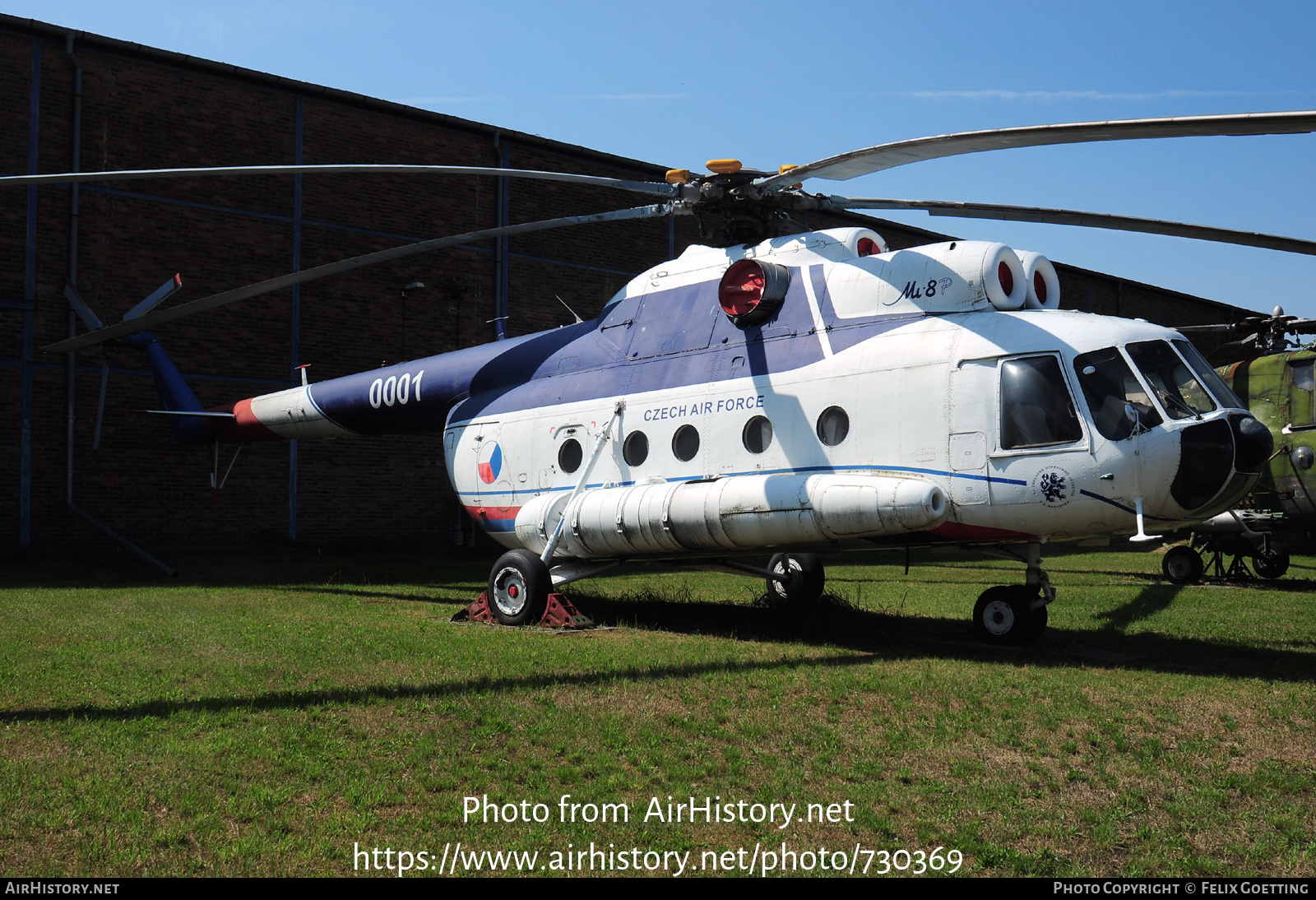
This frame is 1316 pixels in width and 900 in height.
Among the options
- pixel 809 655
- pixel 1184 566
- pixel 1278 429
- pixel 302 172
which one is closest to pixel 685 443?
pixel 809 655

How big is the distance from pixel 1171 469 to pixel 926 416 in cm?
207

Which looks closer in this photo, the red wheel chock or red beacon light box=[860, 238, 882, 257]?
red beacon light box=[860, 238, 882, 257]

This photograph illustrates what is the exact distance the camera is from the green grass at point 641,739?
15.2 feet

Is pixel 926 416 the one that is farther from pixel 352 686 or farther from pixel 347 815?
pixel 347 815

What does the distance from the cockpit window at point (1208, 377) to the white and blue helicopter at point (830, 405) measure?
0.04m

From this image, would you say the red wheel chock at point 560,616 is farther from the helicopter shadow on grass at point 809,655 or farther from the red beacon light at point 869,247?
the red beacon light at point 869,247

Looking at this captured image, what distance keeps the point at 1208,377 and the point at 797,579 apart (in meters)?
5.71

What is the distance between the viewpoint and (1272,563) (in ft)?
64.1

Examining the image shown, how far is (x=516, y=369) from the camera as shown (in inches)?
521

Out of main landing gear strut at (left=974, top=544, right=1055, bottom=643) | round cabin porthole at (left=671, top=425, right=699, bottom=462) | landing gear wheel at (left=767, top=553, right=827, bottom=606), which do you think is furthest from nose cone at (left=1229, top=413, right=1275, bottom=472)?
landing gear wheel at (left=767, top=553, right=827, bottom=606)

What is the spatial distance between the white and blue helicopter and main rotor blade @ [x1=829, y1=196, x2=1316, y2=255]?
0.03 meters

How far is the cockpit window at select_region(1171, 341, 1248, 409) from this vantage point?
8.61m

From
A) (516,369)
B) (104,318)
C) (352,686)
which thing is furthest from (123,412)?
(352,686)

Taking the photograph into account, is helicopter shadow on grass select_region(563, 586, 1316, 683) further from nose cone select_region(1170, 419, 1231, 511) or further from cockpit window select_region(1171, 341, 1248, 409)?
cockpit window select_region(1171, 341, 1248, 409)
